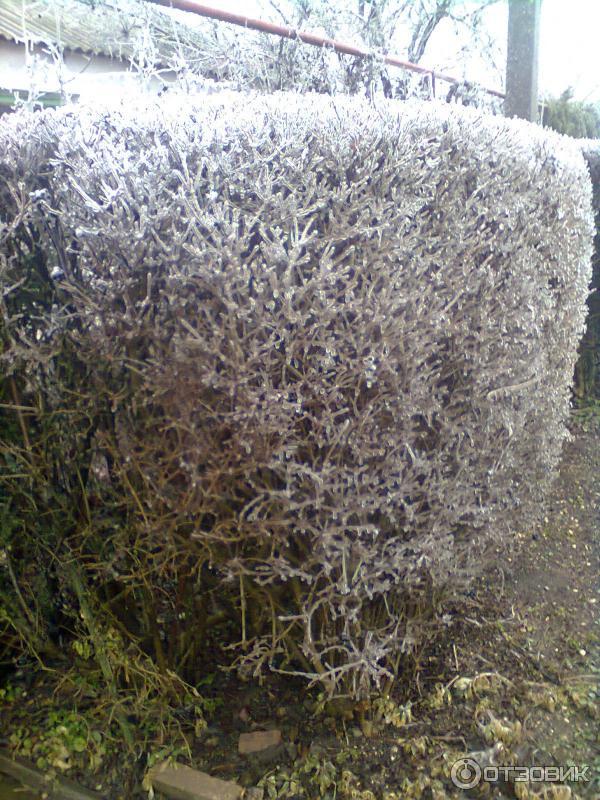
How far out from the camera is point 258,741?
9.32ft

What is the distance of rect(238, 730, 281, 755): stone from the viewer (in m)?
2.82

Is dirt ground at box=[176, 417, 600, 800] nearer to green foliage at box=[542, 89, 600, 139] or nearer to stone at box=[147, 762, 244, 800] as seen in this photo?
stone at box=[147, 762, 244, 800]

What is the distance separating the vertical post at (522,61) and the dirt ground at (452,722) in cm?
362

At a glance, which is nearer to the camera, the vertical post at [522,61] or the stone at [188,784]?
the stone at [188,784]

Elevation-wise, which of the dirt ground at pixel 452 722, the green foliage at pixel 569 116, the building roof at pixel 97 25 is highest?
the building roof at pixel 97 25

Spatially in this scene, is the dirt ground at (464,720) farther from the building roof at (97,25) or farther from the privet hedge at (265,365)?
the building roof at (97,25)

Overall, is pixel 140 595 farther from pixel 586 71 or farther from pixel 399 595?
pixel 586 71

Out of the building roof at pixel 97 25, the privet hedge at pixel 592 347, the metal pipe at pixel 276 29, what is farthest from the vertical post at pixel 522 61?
the building roof at pixel 97 25

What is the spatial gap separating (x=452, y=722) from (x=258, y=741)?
2.57 feet

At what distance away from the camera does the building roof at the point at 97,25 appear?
468cm

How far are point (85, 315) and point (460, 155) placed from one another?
4.73ft

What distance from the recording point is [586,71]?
288 inches
